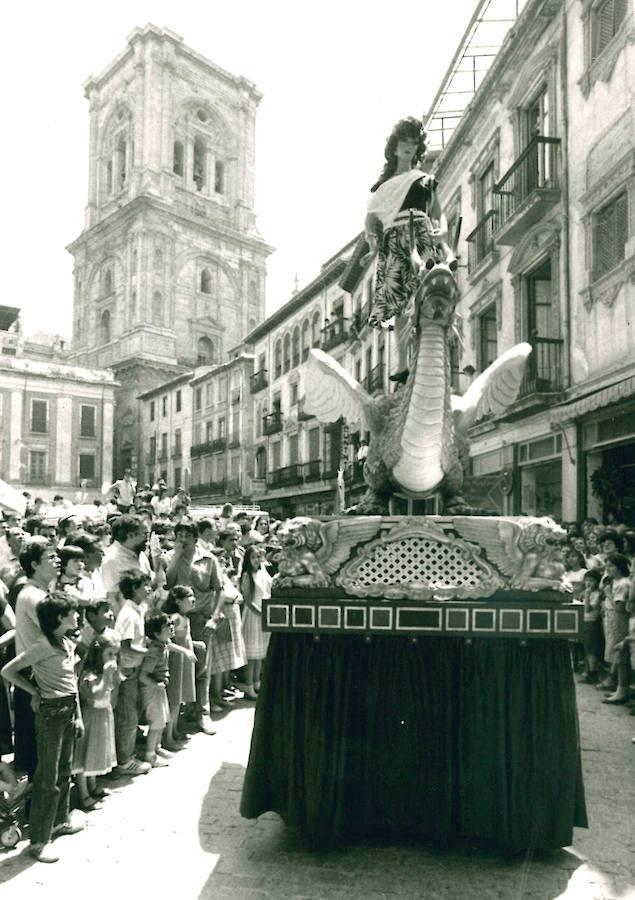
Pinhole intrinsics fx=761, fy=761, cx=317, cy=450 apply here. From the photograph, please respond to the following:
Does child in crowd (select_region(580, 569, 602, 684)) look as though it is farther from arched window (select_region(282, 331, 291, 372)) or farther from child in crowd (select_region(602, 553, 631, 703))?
arched window (select_region(282, 331, 291, 372))

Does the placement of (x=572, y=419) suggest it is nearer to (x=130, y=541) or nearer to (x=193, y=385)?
(x=130, y=541)

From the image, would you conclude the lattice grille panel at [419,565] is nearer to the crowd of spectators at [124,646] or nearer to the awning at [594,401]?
the crowd of spectators at [124,646]

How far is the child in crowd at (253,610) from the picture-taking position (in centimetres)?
794

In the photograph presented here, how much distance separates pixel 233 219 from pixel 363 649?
5874 cm

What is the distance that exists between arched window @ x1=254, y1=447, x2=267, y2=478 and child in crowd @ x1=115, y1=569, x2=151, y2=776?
35237 mm

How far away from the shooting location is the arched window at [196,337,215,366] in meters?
56.2

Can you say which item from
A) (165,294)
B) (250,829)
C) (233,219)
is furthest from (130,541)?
(233,219)

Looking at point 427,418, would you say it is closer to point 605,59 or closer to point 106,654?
point 106,654

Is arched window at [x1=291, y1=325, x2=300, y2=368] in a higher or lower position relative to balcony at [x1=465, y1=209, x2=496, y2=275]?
higher

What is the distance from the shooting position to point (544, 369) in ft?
47.9

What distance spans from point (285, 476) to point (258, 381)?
6.62 meters

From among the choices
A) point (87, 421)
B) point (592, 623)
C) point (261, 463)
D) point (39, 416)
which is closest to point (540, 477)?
point (592, 623)

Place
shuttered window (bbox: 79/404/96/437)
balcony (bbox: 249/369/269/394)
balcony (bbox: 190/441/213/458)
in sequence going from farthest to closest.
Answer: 1. shuttered window (bbox: 79/404/96/437)
2. balcony (bbox: 190/441/213/458)
3. balcony (bbox: 249/369/269/394)

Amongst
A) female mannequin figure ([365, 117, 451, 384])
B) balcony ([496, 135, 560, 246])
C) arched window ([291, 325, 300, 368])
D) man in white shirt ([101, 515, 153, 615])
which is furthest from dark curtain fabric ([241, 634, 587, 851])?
arched window ([291, 325, 300, 368])
